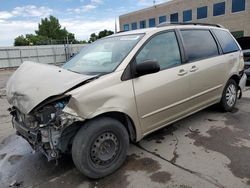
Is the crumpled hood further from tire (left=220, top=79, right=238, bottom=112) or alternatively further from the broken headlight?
tire (left=220, top=79, right=238, bottom=112)

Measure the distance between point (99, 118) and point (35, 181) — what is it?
45.7 inches

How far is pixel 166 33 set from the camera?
11.1 feet

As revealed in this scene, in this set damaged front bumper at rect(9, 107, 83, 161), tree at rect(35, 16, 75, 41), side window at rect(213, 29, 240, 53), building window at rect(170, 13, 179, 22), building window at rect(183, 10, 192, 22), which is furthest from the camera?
tree at rect(35, 16, 75, 41)

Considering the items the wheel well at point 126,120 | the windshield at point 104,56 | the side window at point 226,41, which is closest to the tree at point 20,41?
the windshield at point 104,56

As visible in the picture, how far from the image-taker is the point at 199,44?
3.82 m

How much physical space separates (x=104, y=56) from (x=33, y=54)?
79.7 ft

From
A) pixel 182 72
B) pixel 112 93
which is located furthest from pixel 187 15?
pixel 112 93

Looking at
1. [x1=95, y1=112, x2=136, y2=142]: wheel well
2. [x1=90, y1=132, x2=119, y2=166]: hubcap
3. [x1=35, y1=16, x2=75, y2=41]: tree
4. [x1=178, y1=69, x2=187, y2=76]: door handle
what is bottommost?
[x1=90, y1=132, x2=119, y2=166]: hubcap

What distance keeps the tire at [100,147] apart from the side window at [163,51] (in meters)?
1.00

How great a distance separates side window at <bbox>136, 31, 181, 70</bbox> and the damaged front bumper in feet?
4.09

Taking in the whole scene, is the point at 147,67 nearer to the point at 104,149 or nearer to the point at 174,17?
the point at 104,149

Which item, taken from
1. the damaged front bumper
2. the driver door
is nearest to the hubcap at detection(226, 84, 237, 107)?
the driver door

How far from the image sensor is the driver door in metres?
2.93

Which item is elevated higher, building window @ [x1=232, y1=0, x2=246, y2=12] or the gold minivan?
building window @ [x1=232, y1=0, x2=246, y2=12]
